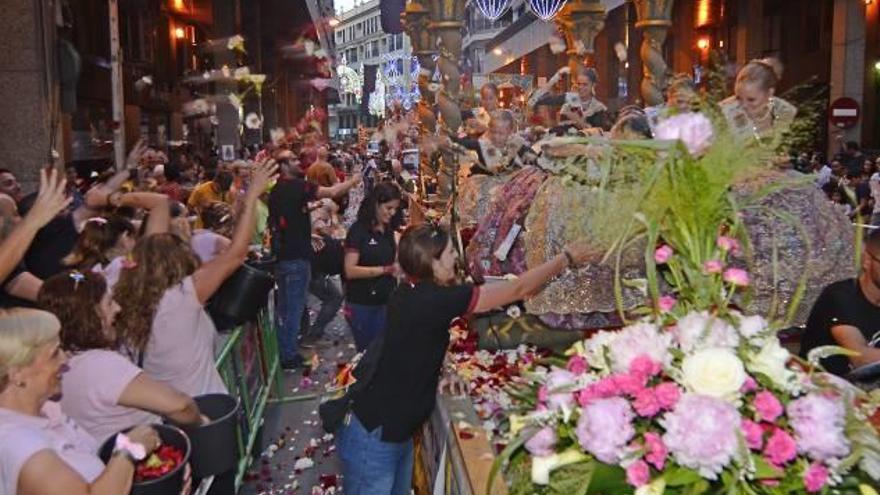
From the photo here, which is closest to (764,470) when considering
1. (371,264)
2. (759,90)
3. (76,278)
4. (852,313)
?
(852,313)

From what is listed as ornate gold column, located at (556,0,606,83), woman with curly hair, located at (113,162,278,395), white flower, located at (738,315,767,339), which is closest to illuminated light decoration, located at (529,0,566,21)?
ornate gold column, located at (556,0,606,83)

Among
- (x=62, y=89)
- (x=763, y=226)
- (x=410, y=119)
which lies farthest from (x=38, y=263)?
(x=410, y=119)

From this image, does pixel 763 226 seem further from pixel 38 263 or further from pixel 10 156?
pixel 10 156

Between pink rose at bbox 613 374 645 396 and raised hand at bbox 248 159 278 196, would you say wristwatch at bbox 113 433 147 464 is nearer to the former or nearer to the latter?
pink rose at bbox 613 374 645 396

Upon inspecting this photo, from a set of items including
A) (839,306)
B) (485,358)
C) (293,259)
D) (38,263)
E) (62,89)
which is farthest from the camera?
(62,89)

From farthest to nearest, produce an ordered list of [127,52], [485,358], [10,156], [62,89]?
1. [127,52]
2. [62,89]
3. [10,156]
4. [485,358]

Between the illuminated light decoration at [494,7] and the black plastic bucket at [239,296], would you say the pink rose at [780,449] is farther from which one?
the illuminated light decoration at [494,7]

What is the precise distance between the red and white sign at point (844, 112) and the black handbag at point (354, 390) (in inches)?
750

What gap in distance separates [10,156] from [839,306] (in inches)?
388

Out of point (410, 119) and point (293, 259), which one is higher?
point (410, 119)

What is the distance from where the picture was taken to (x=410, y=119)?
19516 millimetres

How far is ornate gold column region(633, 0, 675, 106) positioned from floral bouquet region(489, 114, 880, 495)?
11.3ft

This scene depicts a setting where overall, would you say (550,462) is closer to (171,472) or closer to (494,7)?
(171,472)

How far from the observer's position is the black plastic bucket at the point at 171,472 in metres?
2.85
